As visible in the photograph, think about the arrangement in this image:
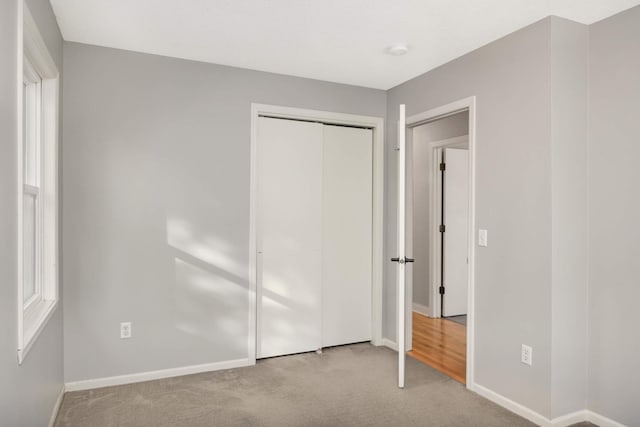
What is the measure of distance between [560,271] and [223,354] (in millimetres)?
2488

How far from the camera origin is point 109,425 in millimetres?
2455

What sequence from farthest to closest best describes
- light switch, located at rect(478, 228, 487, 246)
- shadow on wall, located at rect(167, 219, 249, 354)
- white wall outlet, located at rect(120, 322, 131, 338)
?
shadow on wall, located at rect(167, 219, 249, 354) → white wall outlet, located at rect(120, 322, 131, 338) → light switch, located at rect(478, 228, 487, 246)

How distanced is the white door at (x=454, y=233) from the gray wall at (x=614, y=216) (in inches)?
102

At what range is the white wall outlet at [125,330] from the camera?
3.02m

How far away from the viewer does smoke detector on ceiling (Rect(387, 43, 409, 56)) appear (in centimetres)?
289

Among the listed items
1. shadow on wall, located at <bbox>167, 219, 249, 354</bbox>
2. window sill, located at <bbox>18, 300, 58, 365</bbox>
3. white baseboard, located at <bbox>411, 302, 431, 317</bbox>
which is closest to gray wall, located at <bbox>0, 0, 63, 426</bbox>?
window sill, located at <bbox>18, 300, 58, 365</bbox>

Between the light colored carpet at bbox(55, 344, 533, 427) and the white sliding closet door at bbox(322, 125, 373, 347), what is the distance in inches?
22.2

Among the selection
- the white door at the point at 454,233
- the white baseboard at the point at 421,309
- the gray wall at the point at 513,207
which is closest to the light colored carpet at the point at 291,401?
the gray wall at the point at 513,207

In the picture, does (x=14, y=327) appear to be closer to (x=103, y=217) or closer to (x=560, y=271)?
(x=103, y=217)

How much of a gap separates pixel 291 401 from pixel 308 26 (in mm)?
2435

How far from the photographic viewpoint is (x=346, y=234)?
3.91 m

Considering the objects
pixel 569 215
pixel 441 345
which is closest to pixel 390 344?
pixel 441 345

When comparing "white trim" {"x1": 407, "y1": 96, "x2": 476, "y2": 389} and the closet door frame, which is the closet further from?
"white trim" {"x1": 407, "y1": 96, "x2": 476, "y2": 389}

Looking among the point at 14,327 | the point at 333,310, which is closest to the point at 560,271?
Answer: the point at 333,310
